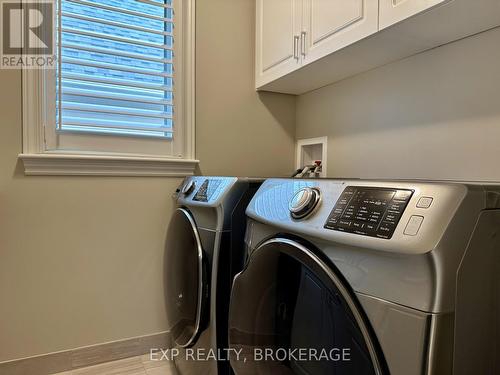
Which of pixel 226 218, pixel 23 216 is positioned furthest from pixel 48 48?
pixel 226 218

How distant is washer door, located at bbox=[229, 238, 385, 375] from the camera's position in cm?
61

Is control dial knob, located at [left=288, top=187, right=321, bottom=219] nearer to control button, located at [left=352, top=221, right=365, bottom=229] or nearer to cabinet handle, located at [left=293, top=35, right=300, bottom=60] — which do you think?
control button, located at [left=352, top=221, right=365, bottom=229]

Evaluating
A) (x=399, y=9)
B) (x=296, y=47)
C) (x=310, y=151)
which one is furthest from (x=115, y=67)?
(x=399, y=9)

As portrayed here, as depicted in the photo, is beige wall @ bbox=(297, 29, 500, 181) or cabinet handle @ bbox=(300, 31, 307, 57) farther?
cabinet handle @ bbox=(300, 31, 307, 57)

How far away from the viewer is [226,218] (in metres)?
1.10

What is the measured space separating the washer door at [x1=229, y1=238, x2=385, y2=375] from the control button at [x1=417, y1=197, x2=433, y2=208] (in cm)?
19

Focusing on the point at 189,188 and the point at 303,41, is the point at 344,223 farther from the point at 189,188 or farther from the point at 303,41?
the point at 303,41

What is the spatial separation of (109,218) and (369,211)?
4.57 feet

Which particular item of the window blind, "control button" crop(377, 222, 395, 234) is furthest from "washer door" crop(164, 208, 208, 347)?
"control button" crop(377, 222, 395, 234)

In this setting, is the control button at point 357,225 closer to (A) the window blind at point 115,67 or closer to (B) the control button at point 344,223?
(B) the control button at point 344,223

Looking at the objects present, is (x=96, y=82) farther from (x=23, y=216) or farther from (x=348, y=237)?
(x=348, y=237)

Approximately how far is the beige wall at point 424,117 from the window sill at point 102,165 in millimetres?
→ 804

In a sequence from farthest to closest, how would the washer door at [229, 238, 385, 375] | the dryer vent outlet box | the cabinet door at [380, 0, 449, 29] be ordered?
the dryer vent outlet box < the cabinet door at [380, 0, 449, 29] < the washer door at [229, 238, 385, 375]

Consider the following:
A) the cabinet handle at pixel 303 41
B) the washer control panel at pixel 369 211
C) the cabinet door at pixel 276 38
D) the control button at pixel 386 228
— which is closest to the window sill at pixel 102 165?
the cabinet door at pixel 276 38
